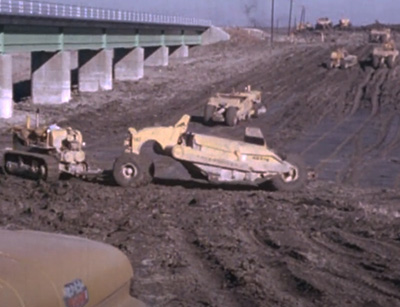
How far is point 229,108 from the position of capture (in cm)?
3544

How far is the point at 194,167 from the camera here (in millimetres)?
18859

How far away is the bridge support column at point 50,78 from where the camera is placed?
4378 centimetres

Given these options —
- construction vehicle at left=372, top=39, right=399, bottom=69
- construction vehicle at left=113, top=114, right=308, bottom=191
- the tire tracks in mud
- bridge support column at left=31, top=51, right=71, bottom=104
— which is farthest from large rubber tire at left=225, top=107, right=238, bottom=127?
construction vehicle at left=372, top=39, right=399, bottom=69

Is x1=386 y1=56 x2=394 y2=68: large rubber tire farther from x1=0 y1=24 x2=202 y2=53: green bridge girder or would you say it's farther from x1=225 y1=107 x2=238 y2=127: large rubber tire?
x1=225 y1=107 x2=238 y2=127: large rubber tire

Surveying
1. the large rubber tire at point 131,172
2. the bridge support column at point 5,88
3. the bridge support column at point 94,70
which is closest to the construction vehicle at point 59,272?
the large rubber tire at point 131,172

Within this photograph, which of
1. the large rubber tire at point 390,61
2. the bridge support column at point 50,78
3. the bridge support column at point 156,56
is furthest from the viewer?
Answer: the bridge support column at point 156,56

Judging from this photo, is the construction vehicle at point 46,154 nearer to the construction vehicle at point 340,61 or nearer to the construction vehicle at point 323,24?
the construction vehicle at point 340,61

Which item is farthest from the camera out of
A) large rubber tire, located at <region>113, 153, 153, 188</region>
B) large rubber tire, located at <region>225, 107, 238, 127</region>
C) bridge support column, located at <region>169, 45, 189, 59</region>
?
bridge support column, located at <region>169, 45, 189, 59</region>

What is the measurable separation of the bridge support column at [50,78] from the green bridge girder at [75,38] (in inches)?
24.6

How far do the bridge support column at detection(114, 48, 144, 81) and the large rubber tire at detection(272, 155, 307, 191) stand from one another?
39573mm

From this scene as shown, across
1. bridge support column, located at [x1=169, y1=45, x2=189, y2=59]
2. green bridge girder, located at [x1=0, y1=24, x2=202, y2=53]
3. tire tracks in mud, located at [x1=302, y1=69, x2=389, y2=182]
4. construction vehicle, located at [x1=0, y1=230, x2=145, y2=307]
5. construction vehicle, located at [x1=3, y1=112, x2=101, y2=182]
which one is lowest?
tire tracks in mud, located at [x1=302, y1=69, x2=389, y2=182]

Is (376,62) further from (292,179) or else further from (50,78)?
(292,179)

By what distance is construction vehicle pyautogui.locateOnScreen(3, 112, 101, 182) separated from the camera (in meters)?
19.0

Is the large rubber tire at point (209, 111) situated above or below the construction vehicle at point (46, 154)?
below
